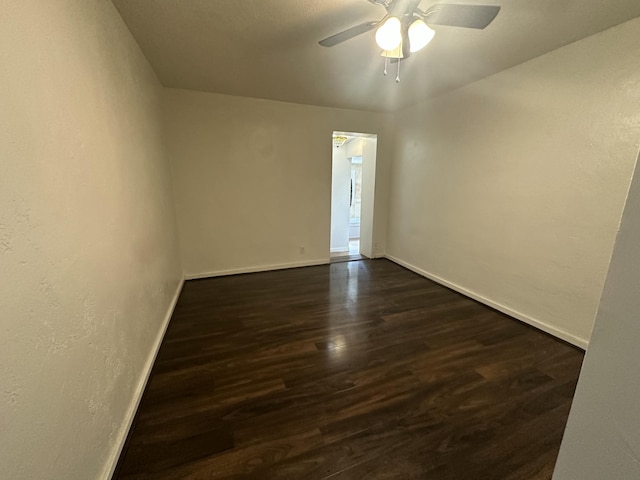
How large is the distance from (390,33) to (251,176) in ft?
8.30

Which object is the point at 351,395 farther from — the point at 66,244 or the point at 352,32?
the point at 352,32

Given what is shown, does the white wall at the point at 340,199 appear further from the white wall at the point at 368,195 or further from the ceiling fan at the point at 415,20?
the ceiling fan at the point at 415,20

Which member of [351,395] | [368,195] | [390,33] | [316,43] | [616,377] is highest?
[316,43]

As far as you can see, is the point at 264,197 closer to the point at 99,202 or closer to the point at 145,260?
the point at 145,260

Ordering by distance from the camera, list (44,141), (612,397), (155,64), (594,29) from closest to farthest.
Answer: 1. (612,397)
2. (44,141)
3. (594,29)
4. (155,64)

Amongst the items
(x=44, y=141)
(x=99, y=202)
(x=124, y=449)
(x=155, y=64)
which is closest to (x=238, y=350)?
(x=124, y=449)

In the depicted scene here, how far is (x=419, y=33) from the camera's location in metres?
1.49

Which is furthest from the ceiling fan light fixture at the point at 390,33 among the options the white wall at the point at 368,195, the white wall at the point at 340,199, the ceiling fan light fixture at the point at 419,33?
the white wall at the point at 340,199

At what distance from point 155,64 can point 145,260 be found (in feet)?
6.15

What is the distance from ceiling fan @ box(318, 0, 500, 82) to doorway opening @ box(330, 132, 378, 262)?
2.68m

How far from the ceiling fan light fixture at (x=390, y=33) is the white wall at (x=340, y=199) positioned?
509cm

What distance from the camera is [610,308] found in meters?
0.50

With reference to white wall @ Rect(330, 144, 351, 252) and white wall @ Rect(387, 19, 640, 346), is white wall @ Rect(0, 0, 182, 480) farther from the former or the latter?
white wall @ Rect(330, 144, 351, 252)

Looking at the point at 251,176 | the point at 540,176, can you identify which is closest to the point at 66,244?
the point at 251,176
